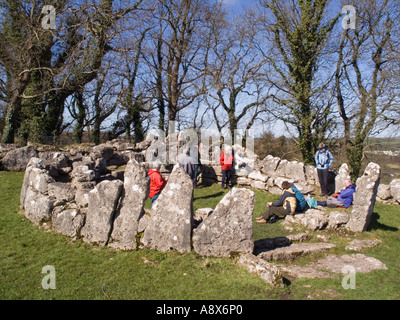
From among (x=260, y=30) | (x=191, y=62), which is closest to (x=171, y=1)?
(x=191, y=62)

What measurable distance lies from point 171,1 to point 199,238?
26066 millimetres

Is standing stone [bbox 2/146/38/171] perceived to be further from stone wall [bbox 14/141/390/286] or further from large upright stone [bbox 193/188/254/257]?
large upright stone [bbox 193/188/254/257]

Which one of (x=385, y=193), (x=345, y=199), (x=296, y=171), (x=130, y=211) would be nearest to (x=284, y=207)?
(x=345, y=199)

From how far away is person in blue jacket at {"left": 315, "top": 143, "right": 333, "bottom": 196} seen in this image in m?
12.8

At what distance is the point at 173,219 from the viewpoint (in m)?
6.43

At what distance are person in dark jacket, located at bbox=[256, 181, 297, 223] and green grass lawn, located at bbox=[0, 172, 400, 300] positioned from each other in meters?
2.44

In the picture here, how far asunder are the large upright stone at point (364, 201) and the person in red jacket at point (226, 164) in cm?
619

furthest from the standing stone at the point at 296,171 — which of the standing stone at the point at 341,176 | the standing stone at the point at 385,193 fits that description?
the standing stone at the point at 385,193

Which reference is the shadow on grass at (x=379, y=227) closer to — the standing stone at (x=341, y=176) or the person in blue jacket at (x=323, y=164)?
the standing stone at (x=341, y=176)

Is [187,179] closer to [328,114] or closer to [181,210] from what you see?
[181,210]

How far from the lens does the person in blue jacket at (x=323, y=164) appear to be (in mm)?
12766

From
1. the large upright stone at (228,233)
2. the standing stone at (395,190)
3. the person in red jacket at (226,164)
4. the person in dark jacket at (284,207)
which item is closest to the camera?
the large upright stone at (228,233)

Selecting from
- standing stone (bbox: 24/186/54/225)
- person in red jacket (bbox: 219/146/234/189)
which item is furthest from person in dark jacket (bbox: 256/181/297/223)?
standing stone (bbox: 24/186/54/225)
